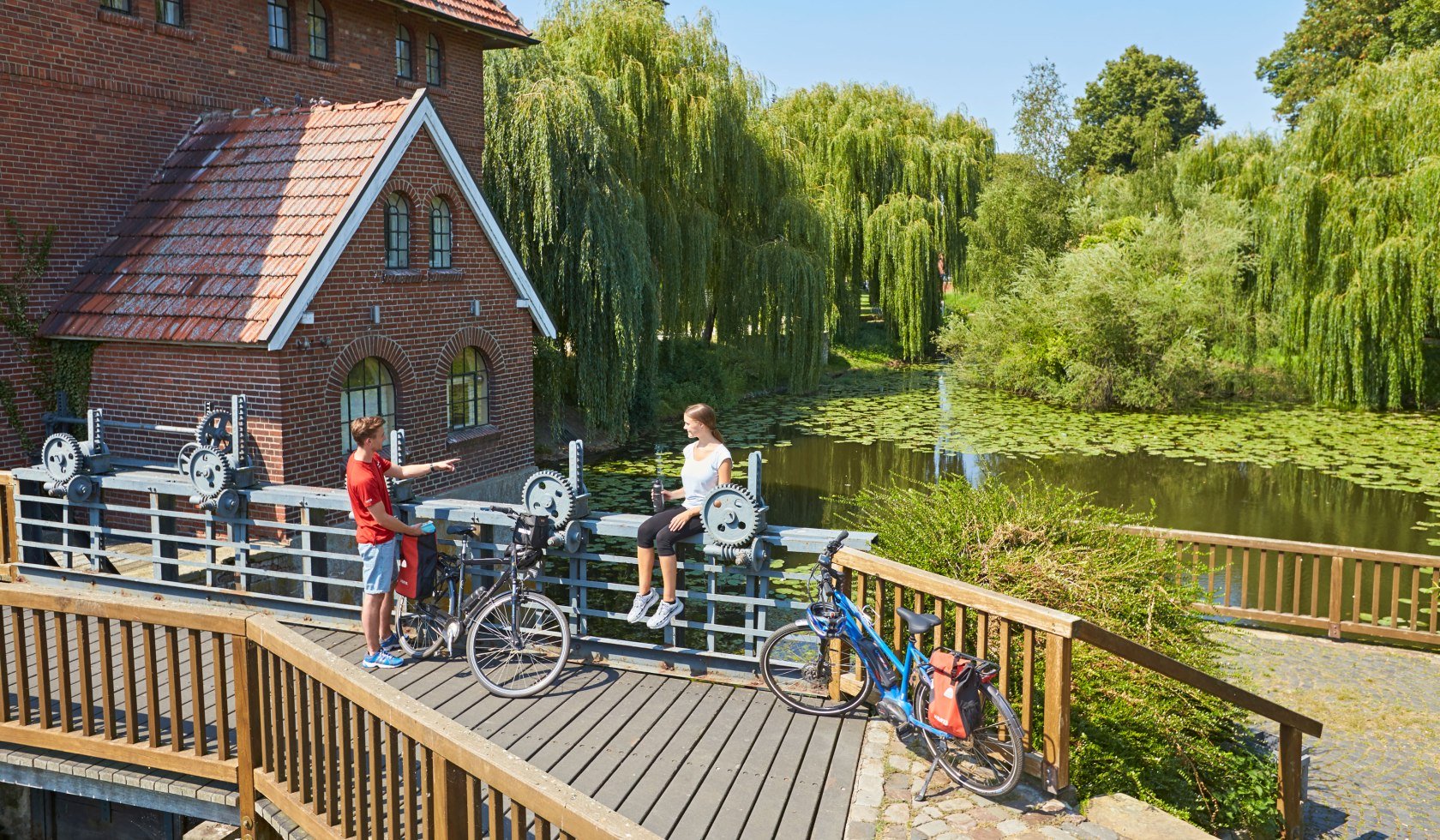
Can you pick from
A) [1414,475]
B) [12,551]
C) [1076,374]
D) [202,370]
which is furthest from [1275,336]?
[12,551]

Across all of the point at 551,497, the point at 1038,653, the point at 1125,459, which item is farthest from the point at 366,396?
the point at 1125,459

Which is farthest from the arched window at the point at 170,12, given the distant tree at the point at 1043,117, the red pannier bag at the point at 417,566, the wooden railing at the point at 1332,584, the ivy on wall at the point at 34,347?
the distant tree at the point at 1043,117

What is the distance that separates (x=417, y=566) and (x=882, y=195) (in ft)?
95.0

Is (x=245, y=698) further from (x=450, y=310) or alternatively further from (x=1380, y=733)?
(x=450, y=310)

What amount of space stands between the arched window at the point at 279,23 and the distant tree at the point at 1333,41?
1578 inches

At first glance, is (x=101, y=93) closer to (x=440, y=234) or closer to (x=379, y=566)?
(x=440, y=234)

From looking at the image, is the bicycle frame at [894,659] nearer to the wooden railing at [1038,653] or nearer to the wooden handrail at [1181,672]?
the wooden railing at [1038,653]

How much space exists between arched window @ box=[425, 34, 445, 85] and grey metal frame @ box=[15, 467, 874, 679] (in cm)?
736

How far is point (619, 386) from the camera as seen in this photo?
19688 mm

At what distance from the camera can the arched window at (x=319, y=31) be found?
14445 mm

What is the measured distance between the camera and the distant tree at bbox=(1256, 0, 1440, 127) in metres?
42.6

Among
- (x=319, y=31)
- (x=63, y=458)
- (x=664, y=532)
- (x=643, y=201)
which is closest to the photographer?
(x=664, y=532)

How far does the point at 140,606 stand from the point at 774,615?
8.42m

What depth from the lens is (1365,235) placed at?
25.0m
